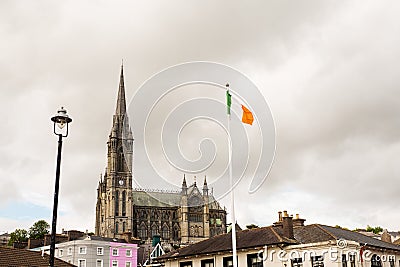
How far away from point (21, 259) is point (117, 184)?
449ft

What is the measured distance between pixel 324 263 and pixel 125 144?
517ft

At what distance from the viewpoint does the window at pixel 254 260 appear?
37.8m

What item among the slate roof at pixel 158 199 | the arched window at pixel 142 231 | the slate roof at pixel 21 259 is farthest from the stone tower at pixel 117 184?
the slate roof at pixel 21 259

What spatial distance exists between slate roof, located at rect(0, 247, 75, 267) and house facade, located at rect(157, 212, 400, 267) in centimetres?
1192

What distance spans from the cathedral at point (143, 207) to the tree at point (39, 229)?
40289 mm

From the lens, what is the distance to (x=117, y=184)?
574 feet

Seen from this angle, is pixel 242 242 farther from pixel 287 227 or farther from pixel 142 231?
pixel 142 231

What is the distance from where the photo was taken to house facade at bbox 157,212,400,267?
35.4 m

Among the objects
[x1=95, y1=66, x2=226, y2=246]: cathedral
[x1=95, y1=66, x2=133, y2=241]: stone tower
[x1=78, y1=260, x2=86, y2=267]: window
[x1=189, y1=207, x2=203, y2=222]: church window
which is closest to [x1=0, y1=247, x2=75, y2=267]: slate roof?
[x1=78, y1=260, x2=86, y2=267]: window

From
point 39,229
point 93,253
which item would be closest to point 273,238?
point 93,253

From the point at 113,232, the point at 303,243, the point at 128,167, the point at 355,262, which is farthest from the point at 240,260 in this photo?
the point at 128,167

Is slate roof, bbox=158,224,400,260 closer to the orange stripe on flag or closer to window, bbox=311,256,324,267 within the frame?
window, bbox=311,256,324,267

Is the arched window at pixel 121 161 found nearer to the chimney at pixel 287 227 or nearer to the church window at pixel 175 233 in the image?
the church window at pixel 175 233

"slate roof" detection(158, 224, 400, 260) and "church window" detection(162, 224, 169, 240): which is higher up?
"church window" detection(162, 224, 169, 240)
